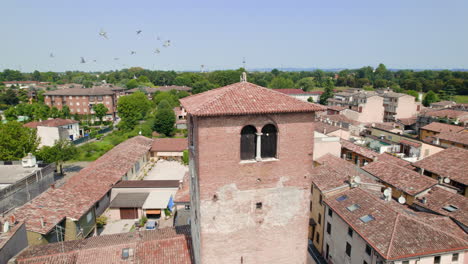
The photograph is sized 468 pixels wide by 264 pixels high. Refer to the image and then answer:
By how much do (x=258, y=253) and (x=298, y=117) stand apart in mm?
7473

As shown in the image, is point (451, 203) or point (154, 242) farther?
point (451, 203)

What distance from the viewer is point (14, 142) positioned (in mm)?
45781

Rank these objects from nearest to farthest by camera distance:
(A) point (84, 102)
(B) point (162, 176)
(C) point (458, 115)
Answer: (B) point (162, 176) → (C) point (458, 115) → (A) point (84, 102)

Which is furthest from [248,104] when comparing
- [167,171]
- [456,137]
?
[456,137]

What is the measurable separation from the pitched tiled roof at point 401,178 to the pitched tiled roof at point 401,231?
248 inches

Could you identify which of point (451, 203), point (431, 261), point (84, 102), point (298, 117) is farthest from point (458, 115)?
point (84, 102)

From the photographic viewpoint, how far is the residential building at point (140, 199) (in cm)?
3625

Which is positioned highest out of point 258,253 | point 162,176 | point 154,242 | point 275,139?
point 275,139

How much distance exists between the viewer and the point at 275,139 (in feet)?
49.2

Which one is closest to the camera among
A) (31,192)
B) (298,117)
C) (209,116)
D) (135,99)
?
(209,116)

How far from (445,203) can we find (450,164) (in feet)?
35.7

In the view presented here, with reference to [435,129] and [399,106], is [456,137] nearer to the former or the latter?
[435,129]

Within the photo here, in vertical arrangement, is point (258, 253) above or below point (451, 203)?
above

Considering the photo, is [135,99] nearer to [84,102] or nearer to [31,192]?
[84,102]
